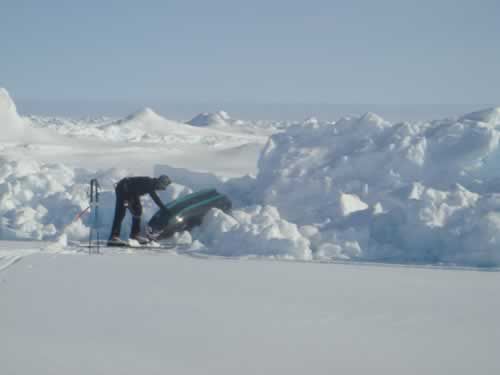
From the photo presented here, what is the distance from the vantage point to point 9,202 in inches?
384

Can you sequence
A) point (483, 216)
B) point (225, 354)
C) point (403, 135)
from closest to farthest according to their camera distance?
point (225, 354), point (483, 216), point (403, 135)

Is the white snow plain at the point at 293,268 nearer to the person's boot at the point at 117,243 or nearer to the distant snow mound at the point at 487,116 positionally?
the distant snow mound at the point at 487,116

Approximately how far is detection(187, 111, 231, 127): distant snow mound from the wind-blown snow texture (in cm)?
6687

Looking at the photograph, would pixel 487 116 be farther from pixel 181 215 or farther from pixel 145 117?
pixel 145 117

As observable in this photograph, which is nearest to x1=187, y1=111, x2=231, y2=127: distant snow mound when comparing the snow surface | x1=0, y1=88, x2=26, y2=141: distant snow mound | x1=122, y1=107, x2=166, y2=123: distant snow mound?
x1=122, y1=107, x2=166, y2=123: distant snow mound

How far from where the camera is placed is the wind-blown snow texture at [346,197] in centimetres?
728

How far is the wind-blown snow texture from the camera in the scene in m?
7.28

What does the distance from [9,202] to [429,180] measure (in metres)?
6.45

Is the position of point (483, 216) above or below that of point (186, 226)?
above

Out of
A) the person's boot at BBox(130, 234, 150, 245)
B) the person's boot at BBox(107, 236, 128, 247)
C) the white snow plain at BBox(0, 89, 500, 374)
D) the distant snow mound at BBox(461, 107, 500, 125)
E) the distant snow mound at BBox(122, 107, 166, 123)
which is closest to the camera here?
the white snow plain at BBox(0, 89, 500, 374)

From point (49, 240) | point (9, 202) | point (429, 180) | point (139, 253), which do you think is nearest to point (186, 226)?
point (139, 253)

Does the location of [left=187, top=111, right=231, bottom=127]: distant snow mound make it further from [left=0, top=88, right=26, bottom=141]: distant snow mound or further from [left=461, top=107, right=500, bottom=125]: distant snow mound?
[left=461, top=107, right=500, bottom=125]: distant snow mound

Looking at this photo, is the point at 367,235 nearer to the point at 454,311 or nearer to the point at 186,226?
the point at 186,226

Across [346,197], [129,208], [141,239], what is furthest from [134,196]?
[346,197]
